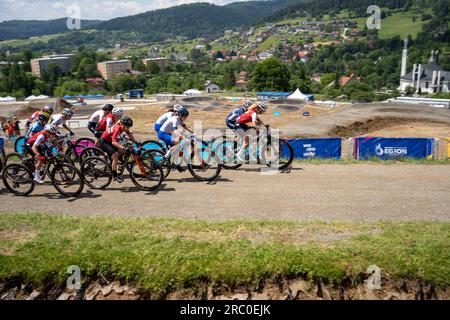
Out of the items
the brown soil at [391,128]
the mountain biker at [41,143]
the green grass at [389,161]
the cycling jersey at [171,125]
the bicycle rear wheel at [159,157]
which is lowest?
the brown soil at [391,128]

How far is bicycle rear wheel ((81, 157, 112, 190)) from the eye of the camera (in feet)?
34.4

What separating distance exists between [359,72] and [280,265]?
151 meters

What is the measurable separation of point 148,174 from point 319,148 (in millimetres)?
8587

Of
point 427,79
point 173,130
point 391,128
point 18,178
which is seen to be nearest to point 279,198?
point 173,130

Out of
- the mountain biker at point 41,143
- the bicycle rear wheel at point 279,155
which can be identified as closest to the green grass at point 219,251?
the mountain biker at point 41,143

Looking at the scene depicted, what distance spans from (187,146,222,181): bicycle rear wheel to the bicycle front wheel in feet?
10.6

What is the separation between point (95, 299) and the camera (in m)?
5.96

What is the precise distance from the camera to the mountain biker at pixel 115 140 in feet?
32.8

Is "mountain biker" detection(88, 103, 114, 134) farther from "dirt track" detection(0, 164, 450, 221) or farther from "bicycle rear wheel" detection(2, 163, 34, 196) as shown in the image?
"bicycle rear wheel" detection(2, 163, 34, 196)

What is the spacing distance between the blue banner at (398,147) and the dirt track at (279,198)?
2.94 m

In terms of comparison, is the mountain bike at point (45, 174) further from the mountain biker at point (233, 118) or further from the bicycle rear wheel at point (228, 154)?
the mountain biker at point (233, 118)

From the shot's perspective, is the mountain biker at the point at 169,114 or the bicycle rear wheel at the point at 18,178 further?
the mountain biker at the point at 169,114

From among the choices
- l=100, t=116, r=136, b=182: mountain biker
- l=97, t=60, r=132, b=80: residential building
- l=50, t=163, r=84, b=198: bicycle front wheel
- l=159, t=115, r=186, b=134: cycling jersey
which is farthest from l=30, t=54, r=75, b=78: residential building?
l=159, t=115, r=186, b=134: cycling jersey
